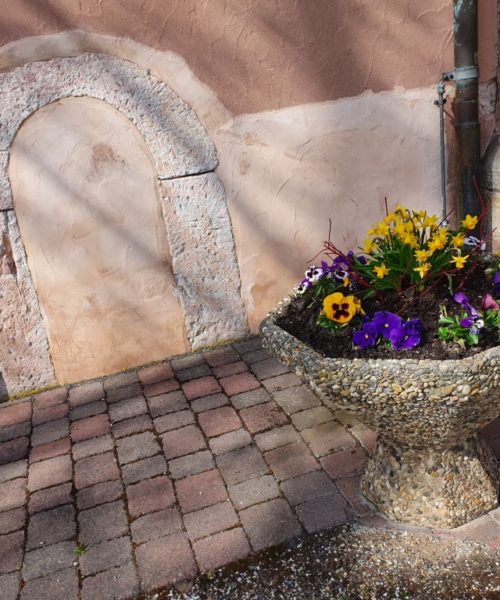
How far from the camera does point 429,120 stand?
4.12 m

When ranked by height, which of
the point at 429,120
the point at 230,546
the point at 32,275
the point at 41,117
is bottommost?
the point at 230,546

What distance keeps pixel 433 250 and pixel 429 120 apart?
210 centimetres

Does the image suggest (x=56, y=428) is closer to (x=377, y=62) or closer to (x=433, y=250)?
(x=433, y=250)

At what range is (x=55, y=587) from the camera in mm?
2404

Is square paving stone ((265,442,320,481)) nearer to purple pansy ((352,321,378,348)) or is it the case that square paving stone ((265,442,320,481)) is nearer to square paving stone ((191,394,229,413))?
square paving stone ((191,394,229,413))

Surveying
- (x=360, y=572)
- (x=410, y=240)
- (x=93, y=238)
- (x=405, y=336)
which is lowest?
(x=360, y=572)

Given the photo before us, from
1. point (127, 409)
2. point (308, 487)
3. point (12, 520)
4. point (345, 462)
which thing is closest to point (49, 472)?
point (12, 520)

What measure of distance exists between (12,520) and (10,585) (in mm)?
394

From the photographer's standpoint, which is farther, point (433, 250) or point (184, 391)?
point (184, 391)

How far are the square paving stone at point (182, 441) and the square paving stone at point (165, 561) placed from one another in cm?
58

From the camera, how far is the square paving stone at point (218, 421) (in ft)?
10.6

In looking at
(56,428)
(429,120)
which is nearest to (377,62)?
(429,120)

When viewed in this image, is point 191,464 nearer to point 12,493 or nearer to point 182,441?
point 182,441

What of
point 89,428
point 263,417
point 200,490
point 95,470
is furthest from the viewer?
point 89,428
